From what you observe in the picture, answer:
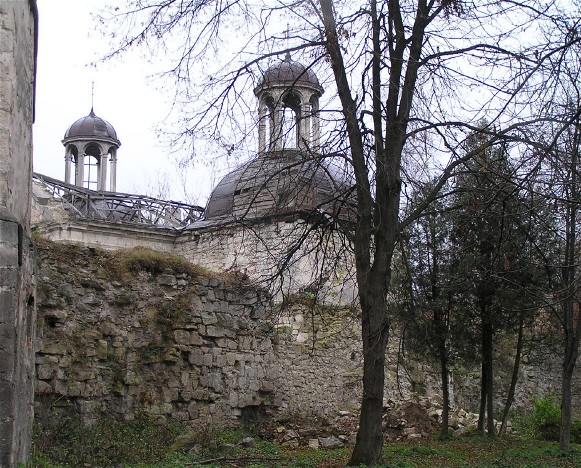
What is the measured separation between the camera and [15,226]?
6.78 m

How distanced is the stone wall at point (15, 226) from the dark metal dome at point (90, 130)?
89.0ft

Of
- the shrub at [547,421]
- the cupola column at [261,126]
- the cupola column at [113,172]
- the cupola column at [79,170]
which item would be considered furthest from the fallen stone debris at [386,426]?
the cupola column at [79,170]

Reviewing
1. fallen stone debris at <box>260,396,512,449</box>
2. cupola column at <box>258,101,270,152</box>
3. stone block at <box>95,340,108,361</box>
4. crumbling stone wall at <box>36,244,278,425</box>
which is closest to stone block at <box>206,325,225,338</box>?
crumbling stone wall at <box>36,244,278,425</box>

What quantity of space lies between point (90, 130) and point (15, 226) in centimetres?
2901

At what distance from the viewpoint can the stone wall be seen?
6.60 m

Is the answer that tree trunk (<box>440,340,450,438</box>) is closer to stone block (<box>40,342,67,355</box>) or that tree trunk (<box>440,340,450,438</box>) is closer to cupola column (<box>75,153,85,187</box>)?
stone block (<box>40,342,67,355</box>)

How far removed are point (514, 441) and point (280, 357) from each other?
4.39 metres

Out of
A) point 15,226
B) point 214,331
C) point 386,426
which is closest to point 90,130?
point 214,331

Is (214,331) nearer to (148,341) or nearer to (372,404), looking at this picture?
(148,341)

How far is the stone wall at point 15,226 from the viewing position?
660cm

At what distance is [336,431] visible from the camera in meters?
15.2

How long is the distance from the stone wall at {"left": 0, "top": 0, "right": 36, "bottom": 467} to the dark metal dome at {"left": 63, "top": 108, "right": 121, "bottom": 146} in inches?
1068

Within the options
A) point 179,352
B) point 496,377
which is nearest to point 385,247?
point 179,352

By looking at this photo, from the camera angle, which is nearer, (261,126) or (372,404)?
(372,404)
